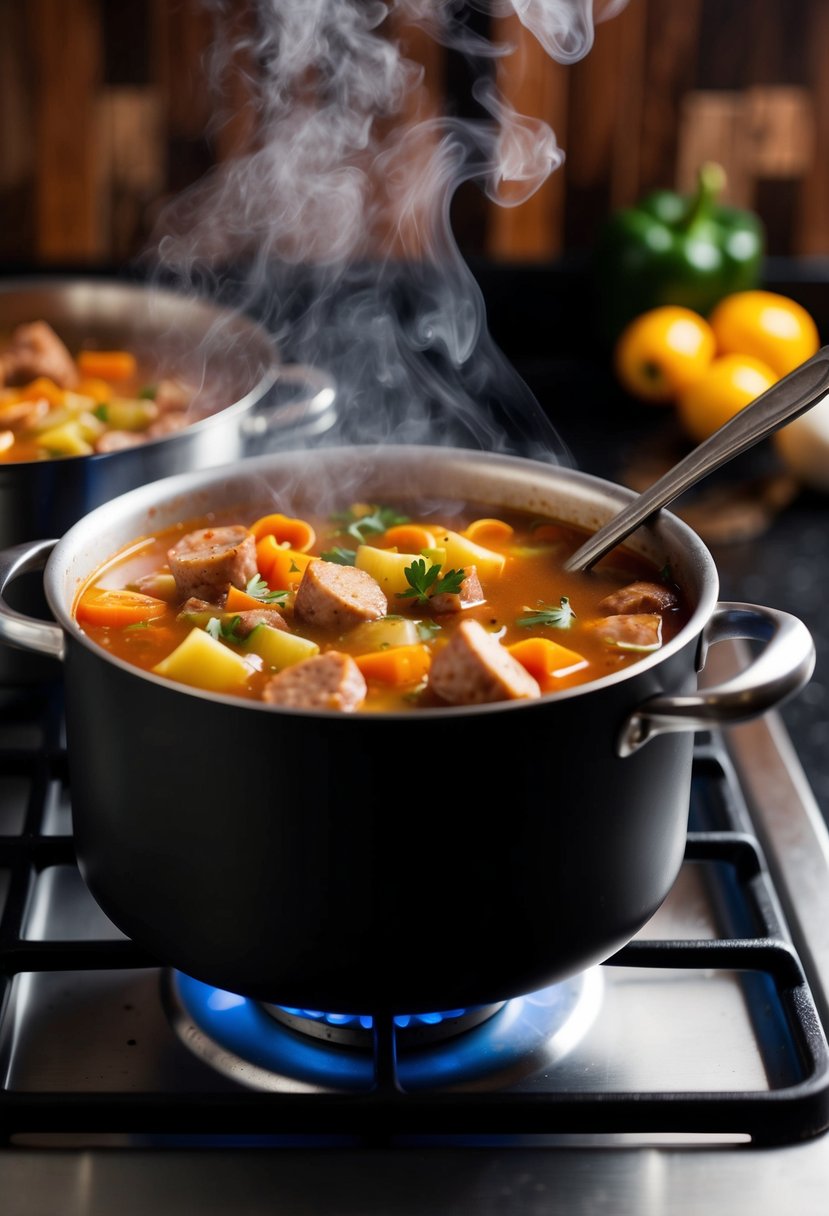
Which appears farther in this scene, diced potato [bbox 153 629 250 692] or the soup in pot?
the soup in pot

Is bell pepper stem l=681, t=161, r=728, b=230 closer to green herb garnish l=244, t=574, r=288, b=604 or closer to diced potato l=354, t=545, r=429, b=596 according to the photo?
diced potato l=354, t=545, r=429, b=596

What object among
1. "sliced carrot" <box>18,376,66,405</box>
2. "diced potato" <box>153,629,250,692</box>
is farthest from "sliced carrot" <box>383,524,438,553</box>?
"sliced carrot" <box>18,376,66,405</box>

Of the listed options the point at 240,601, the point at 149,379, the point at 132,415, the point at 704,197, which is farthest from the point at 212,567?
the point at 704,197

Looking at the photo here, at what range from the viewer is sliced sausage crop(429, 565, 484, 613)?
1.45 m

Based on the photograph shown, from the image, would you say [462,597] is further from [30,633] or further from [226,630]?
→ [30,633]

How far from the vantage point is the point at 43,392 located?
2.21m

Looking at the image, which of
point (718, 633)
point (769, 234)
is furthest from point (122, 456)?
point (769, 234)

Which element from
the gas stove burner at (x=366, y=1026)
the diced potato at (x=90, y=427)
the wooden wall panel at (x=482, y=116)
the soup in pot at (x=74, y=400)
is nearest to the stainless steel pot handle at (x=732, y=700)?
the gas stove burner at (x=366, y=1026)

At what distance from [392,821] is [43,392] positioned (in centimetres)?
142

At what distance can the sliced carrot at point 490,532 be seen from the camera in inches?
63.0

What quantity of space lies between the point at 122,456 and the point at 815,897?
94cm

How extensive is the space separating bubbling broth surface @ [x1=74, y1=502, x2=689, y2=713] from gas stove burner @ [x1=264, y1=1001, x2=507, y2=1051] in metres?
0.29

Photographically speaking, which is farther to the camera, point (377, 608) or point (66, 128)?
point (66, 128)

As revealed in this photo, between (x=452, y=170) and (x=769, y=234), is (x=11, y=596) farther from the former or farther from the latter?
(x=769, y=234)
